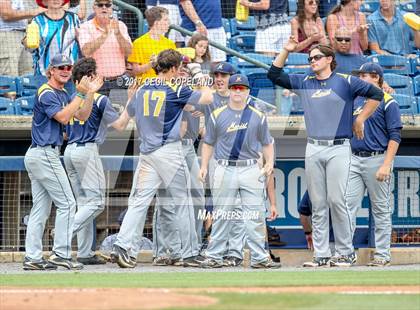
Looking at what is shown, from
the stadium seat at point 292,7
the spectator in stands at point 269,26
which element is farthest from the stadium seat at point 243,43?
the stadium seat at point 292,7

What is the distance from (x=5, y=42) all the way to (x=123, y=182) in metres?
2.50

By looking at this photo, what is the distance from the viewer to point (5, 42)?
13570 millimetres

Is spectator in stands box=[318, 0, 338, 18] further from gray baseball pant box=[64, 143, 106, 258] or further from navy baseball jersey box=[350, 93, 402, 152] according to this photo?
gray baseball pant box=[64, 143, 106, 258]

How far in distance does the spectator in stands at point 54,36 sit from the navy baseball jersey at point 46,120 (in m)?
2.21

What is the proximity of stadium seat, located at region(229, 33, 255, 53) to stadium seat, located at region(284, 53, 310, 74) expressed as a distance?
0.71m

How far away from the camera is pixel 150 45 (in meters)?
13.1

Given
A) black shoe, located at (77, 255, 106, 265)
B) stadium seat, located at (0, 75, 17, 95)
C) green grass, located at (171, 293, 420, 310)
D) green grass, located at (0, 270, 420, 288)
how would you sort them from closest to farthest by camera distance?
green grass, located at (171, 293, 420, 310) → green grass, located at (0, 270, 420, 288) → black shoe, located at (77, 255, 106, 265) → stadium seat, located at (0, 75, 17, 95)

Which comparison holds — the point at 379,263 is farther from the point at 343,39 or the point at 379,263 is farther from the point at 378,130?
the point at 343,39

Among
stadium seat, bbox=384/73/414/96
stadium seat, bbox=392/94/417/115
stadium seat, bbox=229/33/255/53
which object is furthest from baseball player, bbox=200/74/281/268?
stadium seat, bbox=229/33/255/53

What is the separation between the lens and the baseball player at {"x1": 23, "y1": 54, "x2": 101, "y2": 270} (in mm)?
10570

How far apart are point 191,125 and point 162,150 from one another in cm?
74

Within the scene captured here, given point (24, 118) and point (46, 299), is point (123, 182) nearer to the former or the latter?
point (24, 118)

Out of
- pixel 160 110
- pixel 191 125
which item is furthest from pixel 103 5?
pixel 160 110

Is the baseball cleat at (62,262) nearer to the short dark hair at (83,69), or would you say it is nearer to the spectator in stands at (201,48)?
the short dark hair at (83,69)
